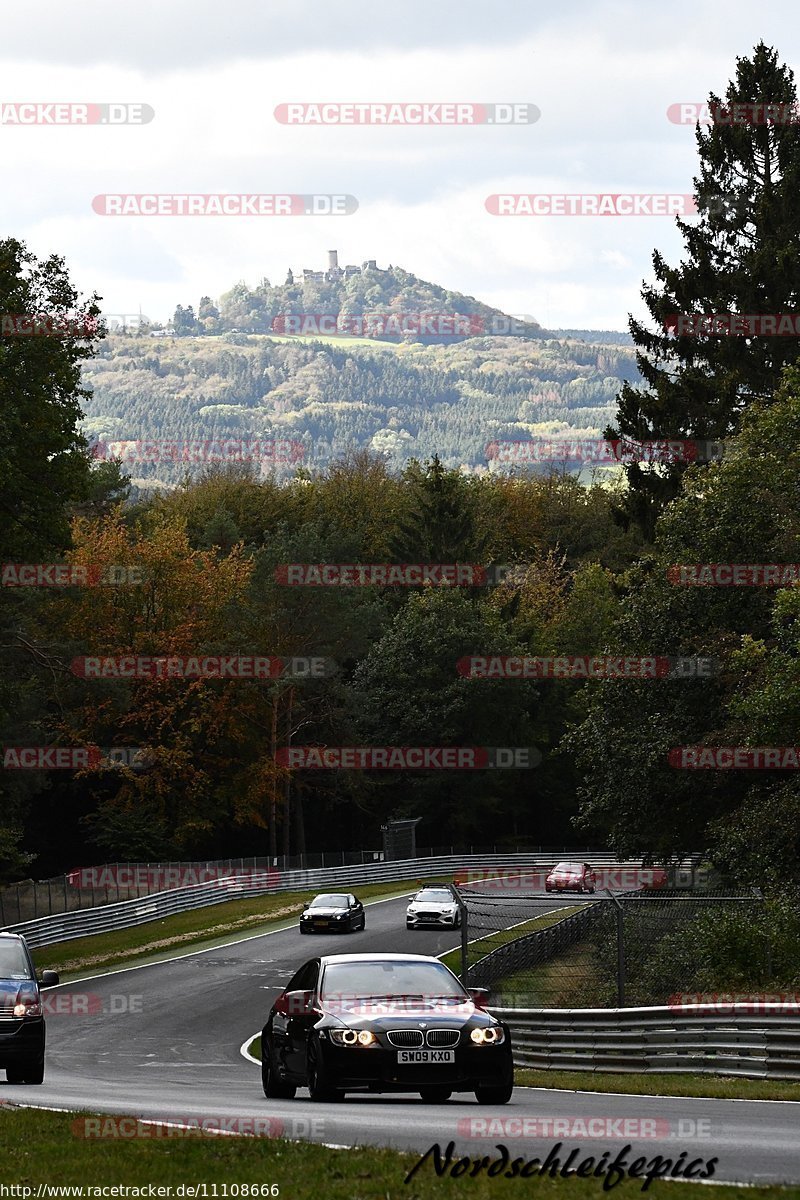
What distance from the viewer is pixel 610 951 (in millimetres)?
23281

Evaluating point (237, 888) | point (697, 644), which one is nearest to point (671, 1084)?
point (697, 644)

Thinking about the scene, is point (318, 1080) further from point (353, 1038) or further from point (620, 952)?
point (620, 952)

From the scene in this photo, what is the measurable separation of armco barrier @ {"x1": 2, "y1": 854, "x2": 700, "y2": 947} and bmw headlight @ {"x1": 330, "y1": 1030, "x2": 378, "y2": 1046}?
104 feet

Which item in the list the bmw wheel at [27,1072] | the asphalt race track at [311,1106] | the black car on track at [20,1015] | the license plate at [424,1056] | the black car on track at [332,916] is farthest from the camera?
the black car on track at [332,916]

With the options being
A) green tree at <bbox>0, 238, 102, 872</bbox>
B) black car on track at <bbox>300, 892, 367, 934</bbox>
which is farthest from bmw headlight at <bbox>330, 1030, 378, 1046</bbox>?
black car on track at <bbox>300, 892, 367, 934</bbox>

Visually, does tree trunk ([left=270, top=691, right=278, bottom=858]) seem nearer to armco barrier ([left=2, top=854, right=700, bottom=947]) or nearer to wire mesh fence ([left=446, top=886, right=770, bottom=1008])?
armco barrier ([left=2, top=854, right=700, bottom=947])

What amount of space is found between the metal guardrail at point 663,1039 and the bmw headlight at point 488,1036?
3.67 metres

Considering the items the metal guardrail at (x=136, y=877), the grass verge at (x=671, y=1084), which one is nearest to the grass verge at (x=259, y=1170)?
the grass verge at (x=671, y=1084)

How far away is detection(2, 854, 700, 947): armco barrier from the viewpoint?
48500 mm

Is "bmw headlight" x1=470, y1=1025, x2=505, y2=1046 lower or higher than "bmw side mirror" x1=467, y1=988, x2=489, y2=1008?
lower

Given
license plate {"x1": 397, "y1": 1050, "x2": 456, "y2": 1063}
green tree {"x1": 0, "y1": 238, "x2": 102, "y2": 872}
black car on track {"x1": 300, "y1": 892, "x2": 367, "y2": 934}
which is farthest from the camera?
black car on track {"x1": 300, "y1": 892, "x2": 367, "y2": 934}

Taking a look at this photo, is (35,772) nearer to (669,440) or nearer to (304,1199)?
(669,440)

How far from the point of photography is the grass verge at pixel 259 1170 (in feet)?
27.0

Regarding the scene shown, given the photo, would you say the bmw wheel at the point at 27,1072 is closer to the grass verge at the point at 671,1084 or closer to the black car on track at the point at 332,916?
the grass verge at the point at 671,1084
